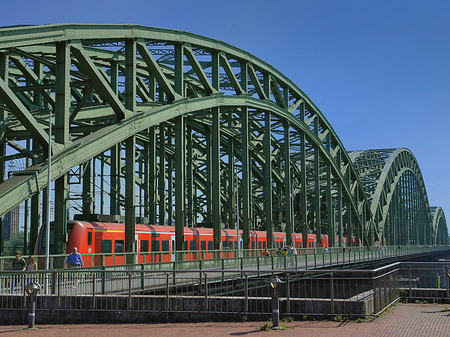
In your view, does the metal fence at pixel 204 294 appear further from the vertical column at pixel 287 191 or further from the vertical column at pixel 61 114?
the vertical column at pixel 287 191

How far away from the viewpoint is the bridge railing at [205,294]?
13.8 meters

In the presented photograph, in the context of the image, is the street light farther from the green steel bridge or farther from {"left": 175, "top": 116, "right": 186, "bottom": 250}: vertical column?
{"left": 175, "top": 116, "right": 186, "bottom": 250}: vertical column

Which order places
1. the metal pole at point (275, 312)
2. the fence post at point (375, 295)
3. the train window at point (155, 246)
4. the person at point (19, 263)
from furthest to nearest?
the train window at point (155, 246)
the person at point (19, 263)
the fence post at point (375, 295)
the metal pole at point (275, 312)

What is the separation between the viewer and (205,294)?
14.2 metres

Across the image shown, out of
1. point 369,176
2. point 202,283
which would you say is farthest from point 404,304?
point 369,176

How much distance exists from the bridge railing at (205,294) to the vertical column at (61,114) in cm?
709

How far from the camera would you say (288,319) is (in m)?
13.6

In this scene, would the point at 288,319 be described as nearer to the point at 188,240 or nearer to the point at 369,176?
the point at 188,240

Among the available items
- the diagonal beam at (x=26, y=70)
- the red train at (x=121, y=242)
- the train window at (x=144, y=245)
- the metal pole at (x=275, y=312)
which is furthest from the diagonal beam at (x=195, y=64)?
the metal pole at (x=275, y=312)

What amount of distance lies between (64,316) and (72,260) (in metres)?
5.39

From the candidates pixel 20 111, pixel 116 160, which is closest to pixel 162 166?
pixel 116 160

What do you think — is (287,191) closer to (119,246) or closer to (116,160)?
(116,160)

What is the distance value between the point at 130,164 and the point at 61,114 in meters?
5.27

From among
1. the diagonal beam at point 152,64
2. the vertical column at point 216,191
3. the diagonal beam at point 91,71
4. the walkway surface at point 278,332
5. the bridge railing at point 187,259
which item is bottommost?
the walkway surface at point 278,332
